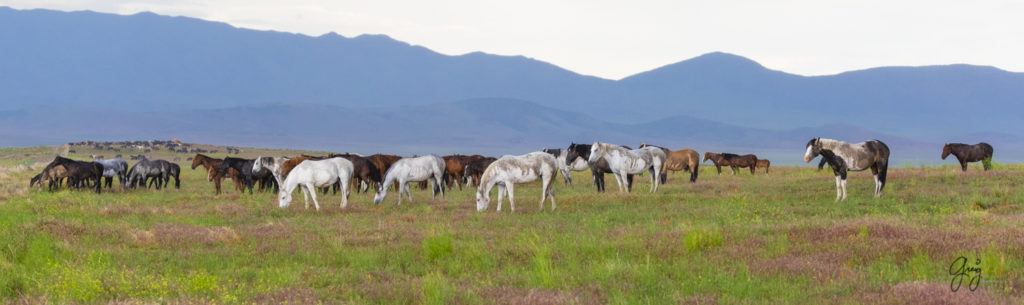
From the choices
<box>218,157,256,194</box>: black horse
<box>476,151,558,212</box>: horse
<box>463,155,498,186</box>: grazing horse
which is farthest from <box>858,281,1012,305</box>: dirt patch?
<box>218,157,256,194</box>: black horse

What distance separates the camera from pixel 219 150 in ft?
335

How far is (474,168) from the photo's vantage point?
33.8m

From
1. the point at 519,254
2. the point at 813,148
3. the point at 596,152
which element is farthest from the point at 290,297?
the point at 813,148

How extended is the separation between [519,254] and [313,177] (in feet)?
40.1

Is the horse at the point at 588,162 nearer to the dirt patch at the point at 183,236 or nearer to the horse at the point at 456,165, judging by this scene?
the horse at the point at 456,165

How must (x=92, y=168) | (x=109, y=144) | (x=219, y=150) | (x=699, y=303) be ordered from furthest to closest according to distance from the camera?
1. (x=219, y=150)
2. (x=109, y=144)
3. (x=92, y=168)
4. (x=699, y=303)

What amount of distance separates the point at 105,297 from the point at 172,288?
82 centimetres

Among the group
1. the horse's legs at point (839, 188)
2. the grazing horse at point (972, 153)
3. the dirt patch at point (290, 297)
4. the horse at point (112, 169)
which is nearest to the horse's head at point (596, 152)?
the horse's legs at point (839, 188)

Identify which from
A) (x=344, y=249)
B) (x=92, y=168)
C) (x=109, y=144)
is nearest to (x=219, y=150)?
(x=109, y=144)

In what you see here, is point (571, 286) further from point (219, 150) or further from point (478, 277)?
point (219, 150)

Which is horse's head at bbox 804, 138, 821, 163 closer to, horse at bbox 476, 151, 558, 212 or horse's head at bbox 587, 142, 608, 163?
horse's head at bbox 587, 142, 608, 163

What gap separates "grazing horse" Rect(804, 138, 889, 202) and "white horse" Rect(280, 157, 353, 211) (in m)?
14.8

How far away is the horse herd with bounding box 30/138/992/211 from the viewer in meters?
22.7

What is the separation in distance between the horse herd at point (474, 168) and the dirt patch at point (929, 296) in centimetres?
1292
